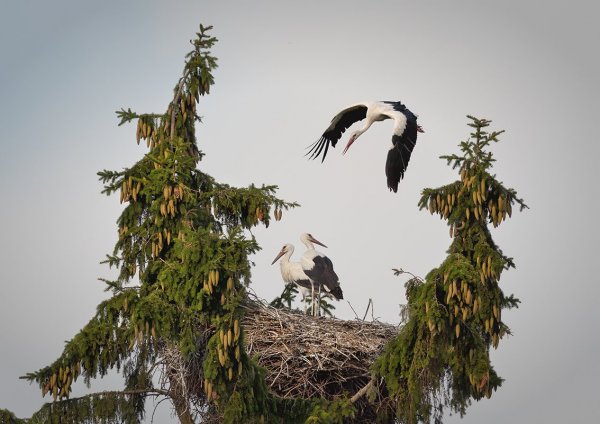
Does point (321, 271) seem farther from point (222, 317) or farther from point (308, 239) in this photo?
point (222, 317)

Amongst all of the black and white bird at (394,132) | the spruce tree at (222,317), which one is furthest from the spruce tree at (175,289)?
the black and white bird at (394,132)

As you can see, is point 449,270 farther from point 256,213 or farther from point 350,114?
point 350,114

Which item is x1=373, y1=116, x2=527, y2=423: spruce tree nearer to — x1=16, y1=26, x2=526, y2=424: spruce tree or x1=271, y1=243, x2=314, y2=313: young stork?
x1=16, y1=26, x2=526, y2=424: spruce tree

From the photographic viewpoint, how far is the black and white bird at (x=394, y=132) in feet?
81.5

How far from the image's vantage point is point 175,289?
20000 mm

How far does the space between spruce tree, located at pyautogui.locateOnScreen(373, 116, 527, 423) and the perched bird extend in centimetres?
614

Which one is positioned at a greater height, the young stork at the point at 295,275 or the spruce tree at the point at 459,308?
the young stork at the point at 295,275

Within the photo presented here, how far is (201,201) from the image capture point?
22875 millimetres

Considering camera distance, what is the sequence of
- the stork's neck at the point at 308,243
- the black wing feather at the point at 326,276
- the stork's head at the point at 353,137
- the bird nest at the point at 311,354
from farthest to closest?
1. the stork's neck at the point at 308,243
2. the black wing feather at the point at 326,276
3. the stork's head at the point at 353,137
4. the bird nest at the point at 311,354

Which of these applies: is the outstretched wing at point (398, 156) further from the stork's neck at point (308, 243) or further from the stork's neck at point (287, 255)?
the stork's neck at point (308, 243)

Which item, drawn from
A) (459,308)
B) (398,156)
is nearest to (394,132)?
(398,156)

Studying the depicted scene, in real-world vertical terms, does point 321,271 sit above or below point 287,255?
below

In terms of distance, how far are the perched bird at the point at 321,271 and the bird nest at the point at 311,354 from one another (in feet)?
9.76

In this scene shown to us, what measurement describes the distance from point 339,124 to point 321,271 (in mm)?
2514
